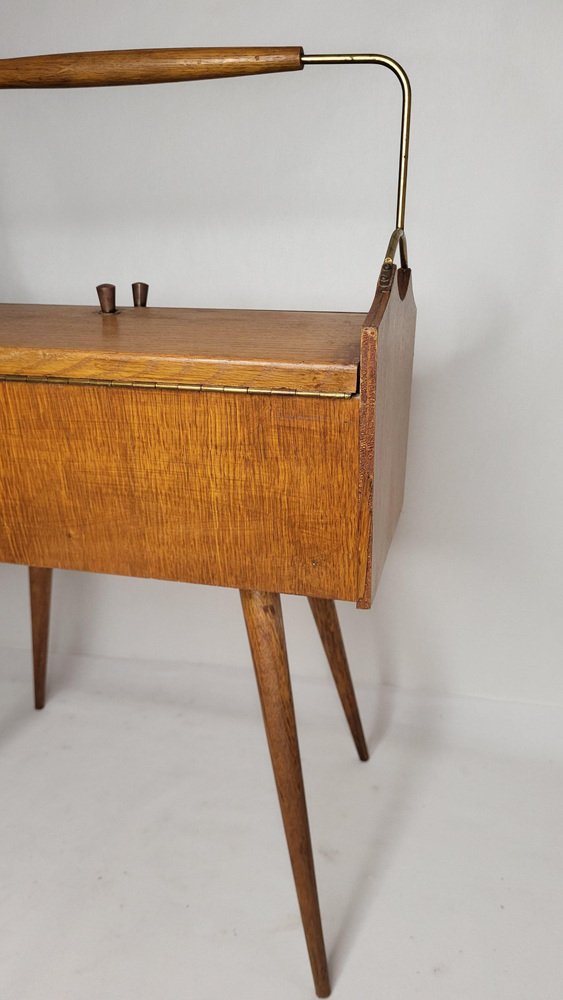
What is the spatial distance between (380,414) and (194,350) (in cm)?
18

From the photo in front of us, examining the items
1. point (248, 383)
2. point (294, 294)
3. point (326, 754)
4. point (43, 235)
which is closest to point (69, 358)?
point (248, 383)

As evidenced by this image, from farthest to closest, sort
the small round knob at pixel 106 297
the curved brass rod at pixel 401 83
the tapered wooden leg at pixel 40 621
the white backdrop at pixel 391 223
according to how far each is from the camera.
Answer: the tapered wooden leg at pixel 40 621
the white backdrop at pixel 391 223
the small round knob at pixel 106 297
the curved brass rod at pixel 401 83

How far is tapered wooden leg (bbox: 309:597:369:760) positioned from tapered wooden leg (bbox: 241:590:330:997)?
0.26 meters

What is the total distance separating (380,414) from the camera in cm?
80

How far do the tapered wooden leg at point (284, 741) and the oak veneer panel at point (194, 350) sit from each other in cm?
25

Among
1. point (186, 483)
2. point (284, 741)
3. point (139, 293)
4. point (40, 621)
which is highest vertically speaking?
point (139, 293)

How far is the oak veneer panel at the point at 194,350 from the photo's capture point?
76cm

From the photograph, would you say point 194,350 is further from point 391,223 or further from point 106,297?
point 391,223

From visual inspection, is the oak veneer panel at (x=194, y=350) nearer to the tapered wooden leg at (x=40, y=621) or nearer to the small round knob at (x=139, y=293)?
the small round knob at (x=139, y=293)

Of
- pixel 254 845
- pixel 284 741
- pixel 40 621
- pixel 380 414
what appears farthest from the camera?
pixel 40 621

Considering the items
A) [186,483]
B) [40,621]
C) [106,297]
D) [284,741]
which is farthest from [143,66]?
[40,621]

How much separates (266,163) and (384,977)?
1.11m

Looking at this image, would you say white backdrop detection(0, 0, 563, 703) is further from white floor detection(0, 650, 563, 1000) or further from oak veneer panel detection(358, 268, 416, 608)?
oak veneer panel detection(358, 268, 416, 608)

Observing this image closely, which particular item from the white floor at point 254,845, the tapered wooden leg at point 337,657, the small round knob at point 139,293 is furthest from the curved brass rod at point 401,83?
the white floor at point 254,845
